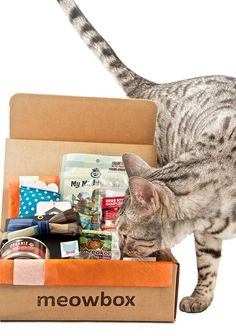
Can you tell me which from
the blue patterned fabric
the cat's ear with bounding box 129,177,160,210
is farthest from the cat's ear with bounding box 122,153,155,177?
the blue patterned fabric

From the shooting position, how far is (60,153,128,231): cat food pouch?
9.75 ft

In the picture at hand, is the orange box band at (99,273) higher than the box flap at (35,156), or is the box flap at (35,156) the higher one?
the box flap at (35,156)

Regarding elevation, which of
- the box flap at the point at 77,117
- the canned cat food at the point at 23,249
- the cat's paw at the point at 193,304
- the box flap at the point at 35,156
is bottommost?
the cat's paw at the point at 193,304

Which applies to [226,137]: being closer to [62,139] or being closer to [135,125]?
[135,125]

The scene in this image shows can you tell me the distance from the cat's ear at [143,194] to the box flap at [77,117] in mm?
861

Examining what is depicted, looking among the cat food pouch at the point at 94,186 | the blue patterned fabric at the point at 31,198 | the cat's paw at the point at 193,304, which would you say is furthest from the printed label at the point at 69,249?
the cat's paw at the point at 193,304

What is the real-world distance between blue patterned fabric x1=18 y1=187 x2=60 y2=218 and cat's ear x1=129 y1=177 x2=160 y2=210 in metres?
0.72

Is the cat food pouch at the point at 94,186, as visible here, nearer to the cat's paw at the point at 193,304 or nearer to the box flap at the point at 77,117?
the box flap at the point at 77,117

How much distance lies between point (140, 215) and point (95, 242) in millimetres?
305

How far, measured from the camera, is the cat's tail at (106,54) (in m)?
3.67

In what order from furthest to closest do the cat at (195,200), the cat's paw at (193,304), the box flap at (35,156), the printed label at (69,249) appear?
1. the box flap at (35,156)
2. the cat's paw at (193,304)
3. the printed label at (69,249)
4. the cat at (195,200)

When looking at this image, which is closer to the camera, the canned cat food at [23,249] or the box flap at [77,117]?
the canned cat food at [23,249]

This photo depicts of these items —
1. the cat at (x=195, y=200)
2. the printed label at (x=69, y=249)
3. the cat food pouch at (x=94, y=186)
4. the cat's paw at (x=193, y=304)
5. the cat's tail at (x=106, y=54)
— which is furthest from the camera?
the cat's tail at (x=106, y=54)

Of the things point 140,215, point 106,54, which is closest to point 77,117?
point 106,54
